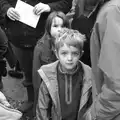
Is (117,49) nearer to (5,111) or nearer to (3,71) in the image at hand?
(5,111)

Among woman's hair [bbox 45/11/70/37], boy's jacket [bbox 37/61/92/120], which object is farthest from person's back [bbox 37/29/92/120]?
woman's hair [bbox 45/11/70/37]

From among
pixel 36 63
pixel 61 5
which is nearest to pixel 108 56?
pixel 36 63

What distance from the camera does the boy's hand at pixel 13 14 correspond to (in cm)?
285

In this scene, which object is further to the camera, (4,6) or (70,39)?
(4,6)

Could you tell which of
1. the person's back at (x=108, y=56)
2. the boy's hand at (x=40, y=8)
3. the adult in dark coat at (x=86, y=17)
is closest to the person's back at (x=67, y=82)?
the adult in dark coat at (x=86, y=17)

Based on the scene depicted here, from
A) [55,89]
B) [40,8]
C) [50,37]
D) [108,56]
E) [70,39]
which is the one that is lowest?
[55,89]

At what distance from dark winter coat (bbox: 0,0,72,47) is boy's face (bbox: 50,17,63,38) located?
215 mm

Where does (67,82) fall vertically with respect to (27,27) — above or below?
below

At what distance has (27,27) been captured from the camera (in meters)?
2.92

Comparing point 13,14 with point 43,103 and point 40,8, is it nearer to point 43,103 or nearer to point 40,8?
point 40,8

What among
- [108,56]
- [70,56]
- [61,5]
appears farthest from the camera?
[61,5]

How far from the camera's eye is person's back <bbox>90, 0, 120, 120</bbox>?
1.43m

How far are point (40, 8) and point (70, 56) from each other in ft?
2.49

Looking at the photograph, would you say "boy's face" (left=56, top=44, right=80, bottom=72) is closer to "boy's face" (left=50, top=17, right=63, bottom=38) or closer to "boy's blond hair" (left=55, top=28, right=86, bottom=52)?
"boy's blond hair" (left=55, top=28, right=86, bottom=52)
